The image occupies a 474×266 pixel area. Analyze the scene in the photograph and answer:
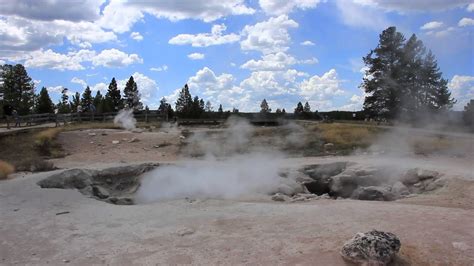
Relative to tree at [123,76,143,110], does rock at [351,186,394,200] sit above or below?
below

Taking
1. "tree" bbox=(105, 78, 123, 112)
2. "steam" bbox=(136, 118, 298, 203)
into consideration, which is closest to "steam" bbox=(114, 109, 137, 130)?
"steam" bbox=(136, 118, 298, 203)

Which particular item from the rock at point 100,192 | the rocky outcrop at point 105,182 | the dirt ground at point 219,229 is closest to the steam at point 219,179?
the rocky outcrop at point 105,182

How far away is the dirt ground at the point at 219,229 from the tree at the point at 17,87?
55.7 meters

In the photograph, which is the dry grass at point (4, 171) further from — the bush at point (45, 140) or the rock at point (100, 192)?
the bush at point (45, 140)

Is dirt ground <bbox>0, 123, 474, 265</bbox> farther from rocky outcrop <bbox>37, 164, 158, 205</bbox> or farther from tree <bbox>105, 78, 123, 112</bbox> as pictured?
tree <bbox>105, 78, 123, 112</bbox>

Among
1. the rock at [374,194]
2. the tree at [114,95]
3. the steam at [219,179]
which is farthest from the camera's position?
the tree at [114,95]

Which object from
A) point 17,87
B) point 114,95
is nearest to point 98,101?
point 114,95

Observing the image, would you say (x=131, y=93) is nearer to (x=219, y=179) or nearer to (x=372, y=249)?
(x=219, y=179)

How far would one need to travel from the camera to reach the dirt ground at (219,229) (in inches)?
228

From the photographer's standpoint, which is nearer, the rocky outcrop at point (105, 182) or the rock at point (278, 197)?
the rock at point (278, 197)

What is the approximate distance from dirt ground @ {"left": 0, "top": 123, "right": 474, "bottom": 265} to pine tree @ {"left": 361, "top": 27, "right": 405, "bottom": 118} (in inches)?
987

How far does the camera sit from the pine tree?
3438cm

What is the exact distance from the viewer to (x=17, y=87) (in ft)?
206

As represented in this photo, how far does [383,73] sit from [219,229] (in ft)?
107
